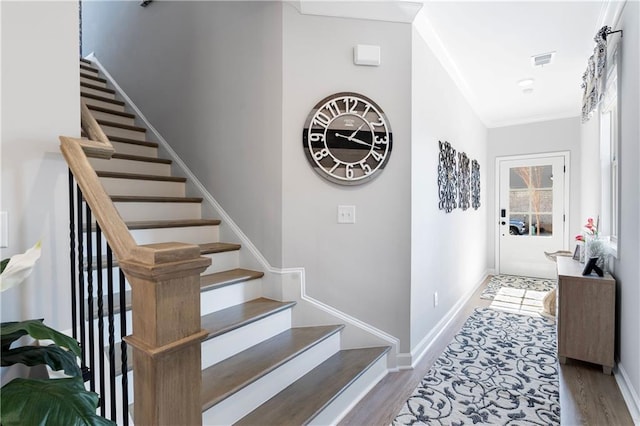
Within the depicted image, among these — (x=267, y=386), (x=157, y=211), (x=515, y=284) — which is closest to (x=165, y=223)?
(x=157, y=211)

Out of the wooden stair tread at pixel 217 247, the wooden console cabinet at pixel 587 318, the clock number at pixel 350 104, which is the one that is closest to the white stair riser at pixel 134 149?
the wooden stair tread at pixel 217 247

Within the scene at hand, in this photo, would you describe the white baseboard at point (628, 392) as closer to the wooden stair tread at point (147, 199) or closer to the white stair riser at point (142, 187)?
the wooden stair tread at point (147, 199)

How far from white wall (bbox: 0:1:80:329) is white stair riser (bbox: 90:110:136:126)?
7.43 ft

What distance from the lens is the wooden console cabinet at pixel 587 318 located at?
2.41 m

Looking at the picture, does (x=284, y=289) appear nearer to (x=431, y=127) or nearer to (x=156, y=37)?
(x=431, y=127)

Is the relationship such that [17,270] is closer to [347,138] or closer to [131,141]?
[347,138]

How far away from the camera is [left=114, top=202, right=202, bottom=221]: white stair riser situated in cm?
241

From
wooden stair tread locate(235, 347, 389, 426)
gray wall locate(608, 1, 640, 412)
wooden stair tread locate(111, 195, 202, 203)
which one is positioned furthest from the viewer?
wooden stair tread locate(111, 195, 202, 203)

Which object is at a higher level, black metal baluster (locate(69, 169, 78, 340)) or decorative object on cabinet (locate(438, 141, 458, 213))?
decorative object on cabinet (locate(438, 141, 458, 213))

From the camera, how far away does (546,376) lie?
2402 mm

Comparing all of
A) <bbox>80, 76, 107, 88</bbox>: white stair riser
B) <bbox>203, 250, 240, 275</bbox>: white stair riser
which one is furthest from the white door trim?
<bbox>80, 76, 107, 88</bbox>: white stair riser

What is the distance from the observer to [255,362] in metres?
1.83

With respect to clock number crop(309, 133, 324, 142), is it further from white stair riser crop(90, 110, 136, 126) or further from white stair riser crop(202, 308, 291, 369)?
white stair riser crop(90, 110, 136, 126)

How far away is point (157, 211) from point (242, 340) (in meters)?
1.28
